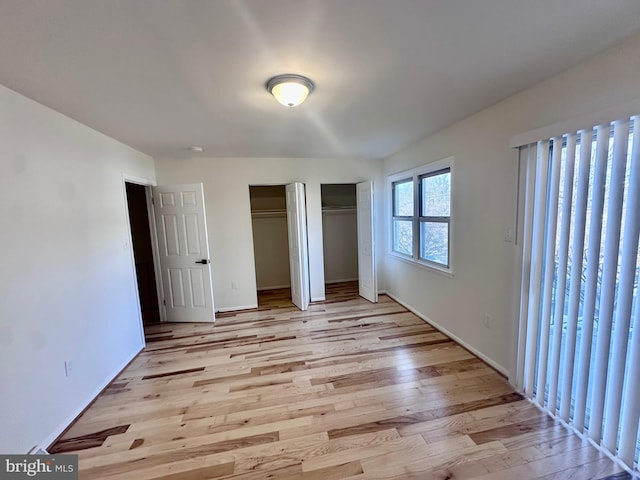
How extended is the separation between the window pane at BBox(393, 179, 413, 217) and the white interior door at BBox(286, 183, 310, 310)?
4.88 ft

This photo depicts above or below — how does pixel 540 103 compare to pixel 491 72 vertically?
below

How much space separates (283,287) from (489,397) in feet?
13.1

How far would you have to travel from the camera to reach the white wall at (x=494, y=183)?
1.60 metres

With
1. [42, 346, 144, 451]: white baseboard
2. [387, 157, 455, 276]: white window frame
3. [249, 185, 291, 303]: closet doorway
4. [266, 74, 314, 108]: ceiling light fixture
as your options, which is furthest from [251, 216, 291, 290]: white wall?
[266, 74, 314, 108]: ceiling light fixture

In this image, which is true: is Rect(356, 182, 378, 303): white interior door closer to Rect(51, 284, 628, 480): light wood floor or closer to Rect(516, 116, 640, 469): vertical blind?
Rect(51, 284, 628, 480): light wood floor

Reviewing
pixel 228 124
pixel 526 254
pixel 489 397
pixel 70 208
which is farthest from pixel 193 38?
pixel 489 397

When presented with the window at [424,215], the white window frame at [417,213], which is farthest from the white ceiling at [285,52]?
the window at [424,215]

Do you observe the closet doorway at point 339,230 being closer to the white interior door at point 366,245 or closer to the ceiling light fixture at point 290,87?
the white interior door at point 366,245

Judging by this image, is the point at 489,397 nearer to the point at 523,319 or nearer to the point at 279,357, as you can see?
the point at 523,319

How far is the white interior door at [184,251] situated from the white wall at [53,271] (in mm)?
911

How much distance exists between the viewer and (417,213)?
144 inches

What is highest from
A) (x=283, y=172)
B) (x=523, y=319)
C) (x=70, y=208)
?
(x=283, y=172)

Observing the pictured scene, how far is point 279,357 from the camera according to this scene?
2.85 m

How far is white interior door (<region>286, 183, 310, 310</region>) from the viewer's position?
159 inches
